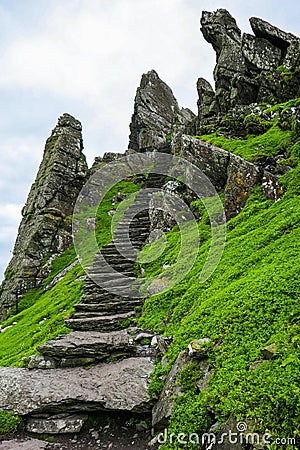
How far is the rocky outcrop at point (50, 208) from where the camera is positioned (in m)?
31.7

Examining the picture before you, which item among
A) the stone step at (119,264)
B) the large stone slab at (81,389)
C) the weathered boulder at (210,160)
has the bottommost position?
the large stone slab at (81,389)

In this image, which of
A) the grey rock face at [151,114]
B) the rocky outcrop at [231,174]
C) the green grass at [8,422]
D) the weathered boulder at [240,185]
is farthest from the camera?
the grey rock face at [151,114]

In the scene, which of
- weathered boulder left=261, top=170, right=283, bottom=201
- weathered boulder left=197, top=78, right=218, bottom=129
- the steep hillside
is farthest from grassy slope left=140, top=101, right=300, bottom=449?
weathered boulder left=197, top=78, right=218, bottom=129

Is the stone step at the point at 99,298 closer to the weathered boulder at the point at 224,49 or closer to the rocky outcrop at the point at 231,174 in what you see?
the rocky outcrop at the point at 231,174

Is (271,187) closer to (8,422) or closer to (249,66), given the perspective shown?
(8,422)

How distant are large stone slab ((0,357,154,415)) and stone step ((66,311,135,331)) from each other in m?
2.69

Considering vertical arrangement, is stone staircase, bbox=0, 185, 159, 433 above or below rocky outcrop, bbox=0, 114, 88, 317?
below

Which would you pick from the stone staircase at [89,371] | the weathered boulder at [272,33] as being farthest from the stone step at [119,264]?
the weathered boulder at [272,33]

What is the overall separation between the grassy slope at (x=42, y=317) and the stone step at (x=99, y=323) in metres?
0.38

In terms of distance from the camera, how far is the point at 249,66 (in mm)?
34625

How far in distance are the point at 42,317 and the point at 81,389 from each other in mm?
10389

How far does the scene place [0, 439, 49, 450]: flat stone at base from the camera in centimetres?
850

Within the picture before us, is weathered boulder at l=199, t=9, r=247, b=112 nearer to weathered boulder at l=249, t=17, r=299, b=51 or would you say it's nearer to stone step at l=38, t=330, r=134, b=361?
weathered boulder at l=249, t=17, r=299, b=51

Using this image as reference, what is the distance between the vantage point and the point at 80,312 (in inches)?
611
